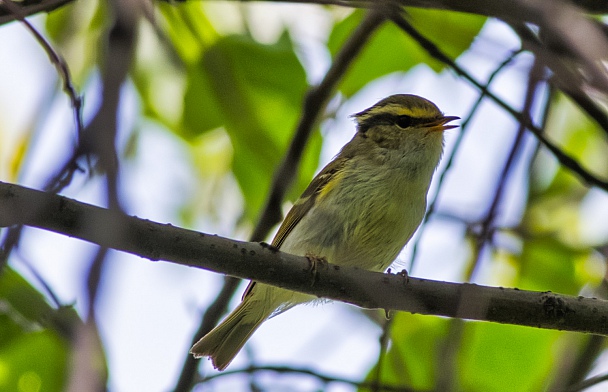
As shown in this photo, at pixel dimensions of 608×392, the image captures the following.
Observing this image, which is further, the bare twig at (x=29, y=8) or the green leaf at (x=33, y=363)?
the green leaf at (x=33, y=363)

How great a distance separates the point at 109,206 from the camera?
52.9 inches

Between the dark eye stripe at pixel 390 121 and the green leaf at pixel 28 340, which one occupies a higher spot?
the dark eye stripe at pixel 390 121

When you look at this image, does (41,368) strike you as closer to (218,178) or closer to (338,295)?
(338,295)

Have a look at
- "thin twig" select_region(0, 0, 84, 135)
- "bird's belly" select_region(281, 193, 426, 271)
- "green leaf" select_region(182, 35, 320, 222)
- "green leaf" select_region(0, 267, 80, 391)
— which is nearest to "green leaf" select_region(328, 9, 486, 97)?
"green leaf" select_region(182, 35, 320, 222)

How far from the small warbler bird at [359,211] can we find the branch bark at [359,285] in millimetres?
839

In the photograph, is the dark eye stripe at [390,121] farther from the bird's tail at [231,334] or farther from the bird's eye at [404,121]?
the bird's tail at [231,334]

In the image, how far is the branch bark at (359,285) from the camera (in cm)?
301

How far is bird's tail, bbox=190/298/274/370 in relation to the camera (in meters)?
4.82

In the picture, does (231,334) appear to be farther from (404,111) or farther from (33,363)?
(404,111)

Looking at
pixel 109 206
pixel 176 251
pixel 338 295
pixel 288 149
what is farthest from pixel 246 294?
pixel 109 206

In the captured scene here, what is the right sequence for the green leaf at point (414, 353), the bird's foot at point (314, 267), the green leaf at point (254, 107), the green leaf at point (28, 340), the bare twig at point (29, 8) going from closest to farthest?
the bare twig at point (29, 8) < the bird's foot at point (314, 267) < the green leaf at point (28, 340) < the green leaf at point (254, 107) < the green leaf at point (414, 353)

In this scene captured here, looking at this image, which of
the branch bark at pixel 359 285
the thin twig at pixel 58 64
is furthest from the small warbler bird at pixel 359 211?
the thin twig at pixel 58 64

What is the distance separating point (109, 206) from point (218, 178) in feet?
16.8

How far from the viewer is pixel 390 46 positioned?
4.94 metres
